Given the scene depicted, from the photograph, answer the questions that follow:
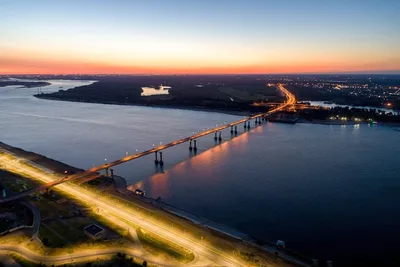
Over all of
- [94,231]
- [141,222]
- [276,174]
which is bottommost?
[276,174]

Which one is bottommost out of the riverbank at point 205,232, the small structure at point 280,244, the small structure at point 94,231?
the small structure at point 280,244

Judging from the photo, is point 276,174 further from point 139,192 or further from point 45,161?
point 45,161

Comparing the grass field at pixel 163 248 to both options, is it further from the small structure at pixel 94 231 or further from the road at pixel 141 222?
the small structure at pixel 94 231

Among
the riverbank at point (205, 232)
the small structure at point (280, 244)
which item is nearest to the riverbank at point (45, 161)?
the riverbank at point (205, 232)

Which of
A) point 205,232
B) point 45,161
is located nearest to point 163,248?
point 205,232

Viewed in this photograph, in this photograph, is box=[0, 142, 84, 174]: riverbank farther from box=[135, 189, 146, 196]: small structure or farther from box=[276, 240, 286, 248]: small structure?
box=[276, 240, 286, 248]: small structure
